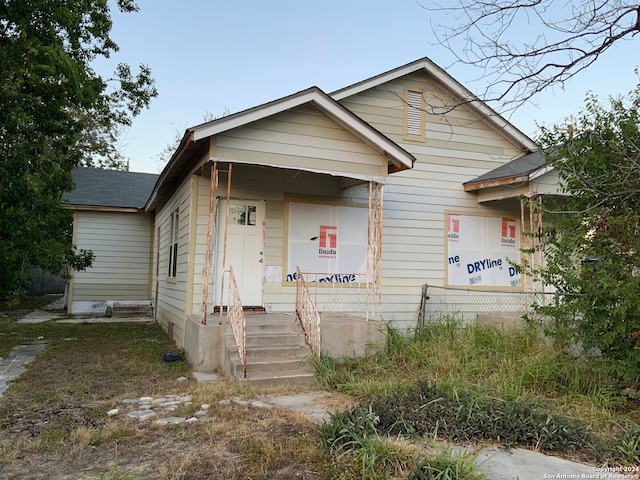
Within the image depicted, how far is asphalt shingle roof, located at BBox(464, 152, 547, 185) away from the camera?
8852mm

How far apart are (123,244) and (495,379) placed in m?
12.8

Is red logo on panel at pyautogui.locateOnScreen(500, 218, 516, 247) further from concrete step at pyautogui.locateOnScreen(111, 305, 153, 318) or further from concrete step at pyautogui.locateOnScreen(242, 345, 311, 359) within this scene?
concrete step at pyautogui.locateOnScreen(111, 305, 153, 318)

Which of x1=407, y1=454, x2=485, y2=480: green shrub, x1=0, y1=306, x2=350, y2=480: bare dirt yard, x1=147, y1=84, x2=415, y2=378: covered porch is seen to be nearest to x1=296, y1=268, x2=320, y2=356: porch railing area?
x1=147, y1=84, x2=415, y2=378: covered porch

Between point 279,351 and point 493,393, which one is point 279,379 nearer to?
point 279,351

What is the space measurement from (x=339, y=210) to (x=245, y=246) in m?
1.96

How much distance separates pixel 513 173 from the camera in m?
9.11

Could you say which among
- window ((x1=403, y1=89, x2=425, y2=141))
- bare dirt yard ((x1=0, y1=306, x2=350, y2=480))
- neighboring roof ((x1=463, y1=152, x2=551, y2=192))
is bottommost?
bare dirt yard ((x1=0, y1=306, x2=350, y2=480))

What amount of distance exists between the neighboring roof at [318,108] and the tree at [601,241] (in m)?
2.67

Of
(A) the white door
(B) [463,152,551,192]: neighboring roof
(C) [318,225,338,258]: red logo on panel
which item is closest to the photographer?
(A) the white door

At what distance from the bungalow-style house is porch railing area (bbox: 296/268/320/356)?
0.04 meters

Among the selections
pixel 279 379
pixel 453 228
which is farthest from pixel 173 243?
pixel 453 228

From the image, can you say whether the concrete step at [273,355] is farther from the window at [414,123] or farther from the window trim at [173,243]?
the window at [414,123]

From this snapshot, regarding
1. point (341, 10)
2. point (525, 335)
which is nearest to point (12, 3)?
point (341, 10)

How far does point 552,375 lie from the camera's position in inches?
211
